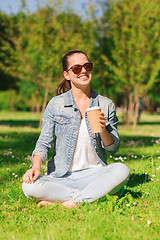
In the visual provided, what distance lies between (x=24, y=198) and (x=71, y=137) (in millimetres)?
1053

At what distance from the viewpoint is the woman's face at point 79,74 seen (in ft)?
13.3

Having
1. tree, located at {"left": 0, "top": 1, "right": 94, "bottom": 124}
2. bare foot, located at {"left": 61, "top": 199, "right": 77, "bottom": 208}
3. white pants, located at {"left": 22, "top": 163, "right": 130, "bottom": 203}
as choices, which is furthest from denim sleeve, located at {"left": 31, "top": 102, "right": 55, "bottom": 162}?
tree, located at {"left": 0, "top": 1, "right": 94, "bottom": 124}

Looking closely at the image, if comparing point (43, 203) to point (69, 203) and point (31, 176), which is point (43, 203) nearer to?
point (69, 203)

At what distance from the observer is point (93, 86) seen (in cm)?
1032

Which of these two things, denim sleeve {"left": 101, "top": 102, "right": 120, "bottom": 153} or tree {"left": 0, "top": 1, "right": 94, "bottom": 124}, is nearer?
denim sleeve {"left": 101, "top": 102, "right": 120, "bottom": 153}

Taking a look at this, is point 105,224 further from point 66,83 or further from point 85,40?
point 85,40

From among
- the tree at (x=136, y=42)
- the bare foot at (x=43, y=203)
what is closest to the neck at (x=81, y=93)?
the bare foot at (x=43, y=203)

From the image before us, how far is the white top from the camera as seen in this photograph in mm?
4055

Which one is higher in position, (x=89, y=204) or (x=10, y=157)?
(x=89, y=204)

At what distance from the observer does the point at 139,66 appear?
17.6 m

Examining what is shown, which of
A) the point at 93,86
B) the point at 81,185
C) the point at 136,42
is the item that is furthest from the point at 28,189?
the point at 136,42

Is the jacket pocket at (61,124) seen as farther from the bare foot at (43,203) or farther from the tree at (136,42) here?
the tree at (136,42)

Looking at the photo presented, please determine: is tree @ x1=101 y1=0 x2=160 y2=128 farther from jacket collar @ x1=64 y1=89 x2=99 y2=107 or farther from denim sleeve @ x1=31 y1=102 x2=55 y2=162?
denim sleeve @ x1=31 y1=102 x2=55 y2=162

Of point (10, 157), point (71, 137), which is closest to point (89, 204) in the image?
point (71, 137)
